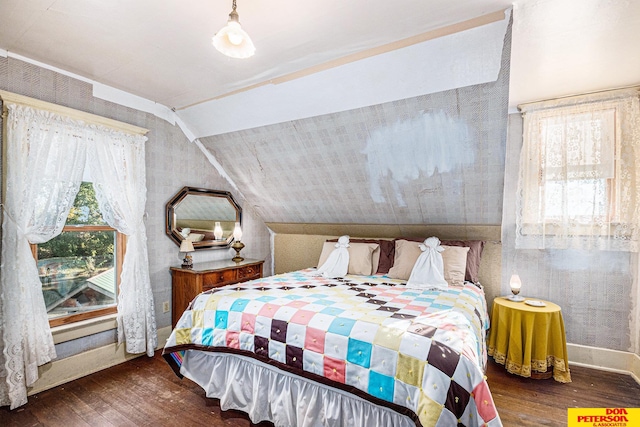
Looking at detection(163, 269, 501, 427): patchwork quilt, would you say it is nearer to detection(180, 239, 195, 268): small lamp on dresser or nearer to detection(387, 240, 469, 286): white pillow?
detection(387, 240, 469, 286): white pillow

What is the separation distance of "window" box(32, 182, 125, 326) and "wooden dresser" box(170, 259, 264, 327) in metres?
0.53

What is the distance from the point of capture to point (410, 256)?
2.96 m

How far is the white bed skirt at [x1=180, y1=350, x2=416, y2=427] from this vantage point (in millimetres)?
1622

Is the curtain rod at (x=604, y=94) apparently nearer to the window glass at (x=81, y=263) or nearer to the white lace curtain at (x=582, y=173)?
the white lace curtain at (x=582, y=173)

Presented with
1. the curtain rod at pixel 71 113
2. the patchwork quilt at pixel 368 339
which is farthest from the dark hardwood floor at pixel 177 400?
the curtain rod at pixel 71 113

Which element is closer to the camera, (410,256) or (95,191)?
→ (95,191)

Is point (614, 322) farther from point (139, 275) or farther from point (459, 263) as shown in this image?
point (139, 275)

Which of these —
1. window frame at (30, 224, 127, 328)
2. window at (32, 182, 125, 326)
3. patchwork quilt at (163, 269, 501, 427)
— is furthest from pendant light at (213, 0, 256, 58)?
window frame at (30, 224, 127, 328)

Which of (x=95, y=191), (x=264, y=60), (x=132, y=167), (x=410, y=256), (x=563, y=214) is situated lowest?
(x=410, y=256)

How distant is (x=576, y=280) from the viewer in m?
2.70

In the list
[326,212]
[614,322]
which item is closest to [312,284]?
[326,212]

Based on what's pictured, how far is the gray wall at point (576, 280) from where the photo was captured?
257cm

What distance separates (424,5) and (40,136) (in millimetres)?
2716

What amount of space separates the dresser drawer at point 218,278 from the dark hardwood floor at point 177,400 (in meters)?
0.80
